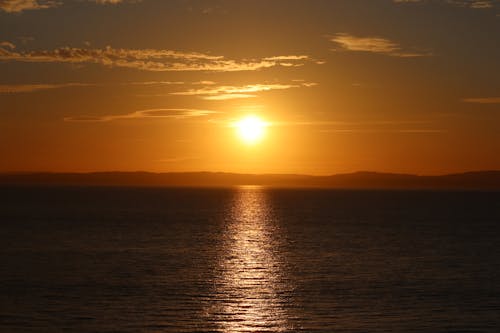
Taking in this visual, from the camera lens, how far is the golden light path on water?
47188mm

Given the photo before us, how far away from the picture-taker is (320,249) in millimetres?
96938

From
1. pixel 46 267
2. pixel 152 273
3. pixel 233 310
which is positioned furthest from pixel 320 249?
pixel 233 310

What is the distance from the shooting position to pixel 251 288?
61469 millimetres

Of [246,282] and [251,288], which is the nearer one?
[251,288]

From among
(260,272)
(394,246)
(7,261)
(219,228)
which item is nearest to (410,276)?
(260,272)

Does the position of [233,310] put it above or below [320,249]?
below

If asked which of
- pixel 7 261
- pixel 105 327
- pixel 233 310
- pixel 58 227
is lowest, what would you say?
pixel 105 327

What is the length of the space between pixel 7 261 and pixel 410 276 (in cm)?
4451

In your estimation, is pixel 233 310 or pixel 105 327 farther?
pixel 233 310

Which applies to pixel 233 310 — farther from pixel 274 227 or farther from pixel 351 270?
pixel 274 227

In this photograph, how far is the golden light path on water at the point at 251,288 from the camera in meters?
47.2

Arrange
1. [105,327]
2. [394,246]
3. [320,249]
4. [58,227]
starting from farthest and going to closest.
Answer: [58,227] < [394,246] < [320,249] < [105,327]

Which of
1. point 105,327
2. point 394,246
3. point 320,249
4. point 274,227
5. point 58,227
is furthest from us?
point 274,227

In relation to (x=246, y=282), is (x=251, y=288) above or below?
below
